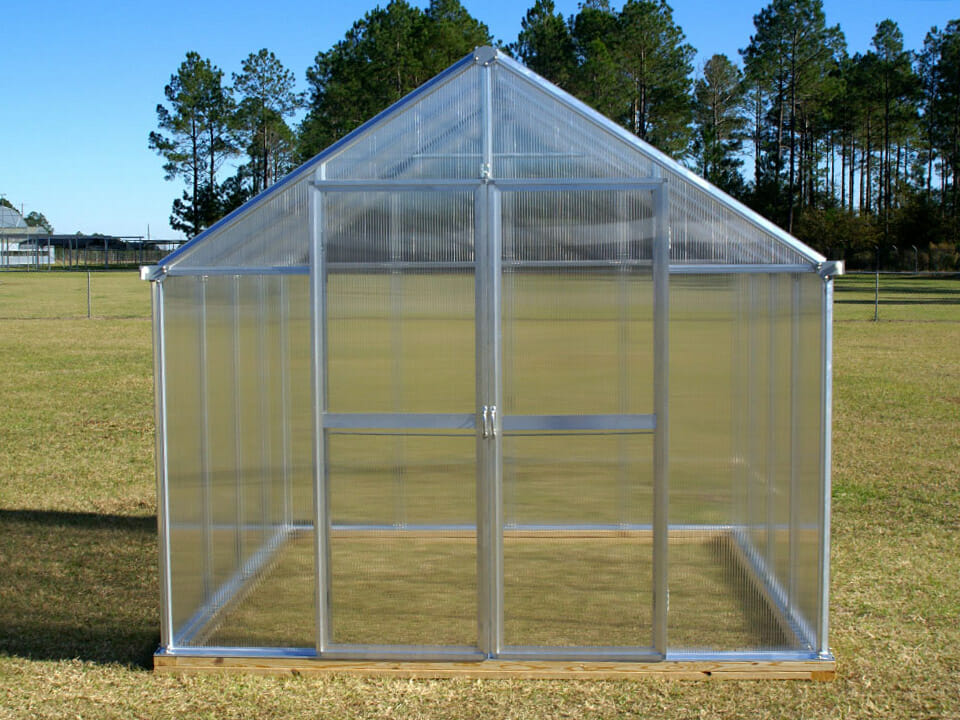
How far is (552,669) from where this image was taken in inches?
199

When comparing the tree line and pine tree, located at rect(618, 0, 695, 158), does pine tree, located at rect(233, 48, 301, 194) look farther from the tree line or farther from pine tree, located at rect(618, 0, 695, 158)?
pine tree, located at rect(618, 0, 695, 158)

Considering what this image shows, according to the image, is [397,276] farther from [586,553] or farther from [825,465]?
[825,465]

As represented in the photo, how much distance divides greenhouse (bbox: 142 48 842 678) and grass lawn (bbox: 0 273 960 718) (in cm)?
19

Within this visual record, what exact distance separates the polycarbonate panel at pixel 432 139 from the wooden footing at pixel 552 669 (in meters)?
2.45

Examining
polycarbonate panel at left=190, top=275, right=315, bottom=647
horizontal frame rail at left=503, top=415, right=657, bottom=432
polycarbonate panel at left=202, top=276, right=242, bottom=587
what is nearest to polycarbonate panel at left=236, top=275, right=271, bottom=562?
polycarbonate panel at left=190, top=275, right=315, bottom=647

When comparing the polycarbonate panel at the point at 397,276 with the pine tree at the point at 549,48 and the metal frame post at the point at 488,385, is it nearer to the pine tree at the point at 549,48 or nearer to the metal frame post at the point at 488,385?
the metal frame post at the point at 488,385

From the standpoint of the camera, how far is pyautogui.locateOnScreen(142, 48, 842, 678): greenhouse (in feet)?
16.3

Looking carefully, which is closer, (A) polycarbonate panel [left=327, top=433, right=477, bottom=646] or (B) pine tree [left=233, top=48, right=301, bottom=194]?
(A) polycarbonate panel [left=327, top=433, right=477, bottom=646]

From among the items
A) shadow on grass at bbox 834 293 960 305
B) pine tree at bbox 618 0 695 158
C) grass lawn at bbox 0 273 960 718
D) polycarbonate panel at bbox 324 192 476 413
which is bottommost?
grass lawn at bbox 0 273 960 718

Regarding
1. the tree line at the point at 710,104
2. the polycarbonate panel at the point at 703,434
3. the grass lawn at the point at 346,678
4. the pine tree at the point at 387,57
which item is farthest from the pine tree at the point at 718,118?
the polycarbonate panel at the point at 703,434

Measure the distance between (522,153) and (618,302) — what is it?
0.92 metres

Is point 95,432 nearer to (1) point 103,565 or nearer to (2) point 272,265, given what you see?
(1) point 103,565

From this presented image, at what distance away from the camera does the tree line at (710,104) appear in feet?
165

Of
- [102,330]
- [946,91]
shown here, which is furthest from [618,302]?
[946,91]
